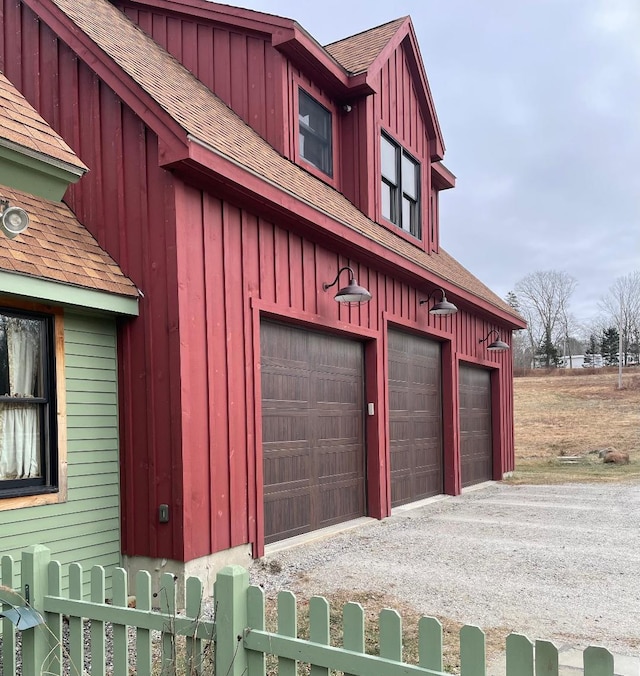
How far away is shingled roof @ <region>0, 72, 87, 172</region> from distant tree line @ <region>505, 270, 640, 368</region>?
55.9 metres

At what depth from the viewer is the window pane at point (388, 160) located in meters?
9.95

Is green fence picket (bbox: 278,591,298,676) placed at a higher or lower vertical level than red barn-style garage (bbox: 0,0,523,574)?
lower

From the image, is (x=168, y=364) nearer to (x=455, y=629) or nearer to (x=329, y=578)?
(x=329, y=578)

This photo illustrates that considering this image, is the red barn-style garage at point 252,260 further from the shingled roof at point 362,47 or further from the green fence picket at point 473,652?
the green fence picket at point 473,652

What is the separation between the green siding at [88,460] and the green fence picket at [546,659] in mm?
3947

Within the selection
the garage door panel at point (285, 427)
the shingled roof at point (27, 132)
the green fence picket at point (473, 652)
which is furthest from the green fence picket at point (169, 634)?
the garage door panel at point (285, 427)

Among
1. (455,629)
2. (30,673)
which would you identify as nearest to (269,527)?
(455,629)

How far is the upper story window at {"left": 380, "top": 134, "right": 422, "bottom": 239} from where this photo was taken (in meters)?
10.1

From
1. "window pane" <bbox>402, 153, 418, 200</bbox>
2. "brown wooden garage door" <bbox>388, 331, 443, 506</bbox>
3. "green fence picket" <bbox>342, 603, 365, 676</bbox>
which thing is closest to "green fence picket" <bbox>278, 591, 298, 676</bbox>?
"green fence picket" <bbox>342, 603, 365, 676</bbox>

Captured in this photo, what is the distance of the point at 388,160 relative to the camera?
1015 centimetres

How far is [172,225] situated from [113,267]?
678mm

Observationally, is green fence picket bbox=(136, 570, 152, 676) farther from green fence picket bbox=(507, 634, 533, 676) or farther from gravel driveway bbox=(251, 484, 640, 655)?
gravel driveway bbox=(251, 484, 640, 655)

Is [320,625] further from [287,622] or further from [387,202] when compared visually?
[387,202]

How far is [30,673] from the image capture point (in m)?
2.99
